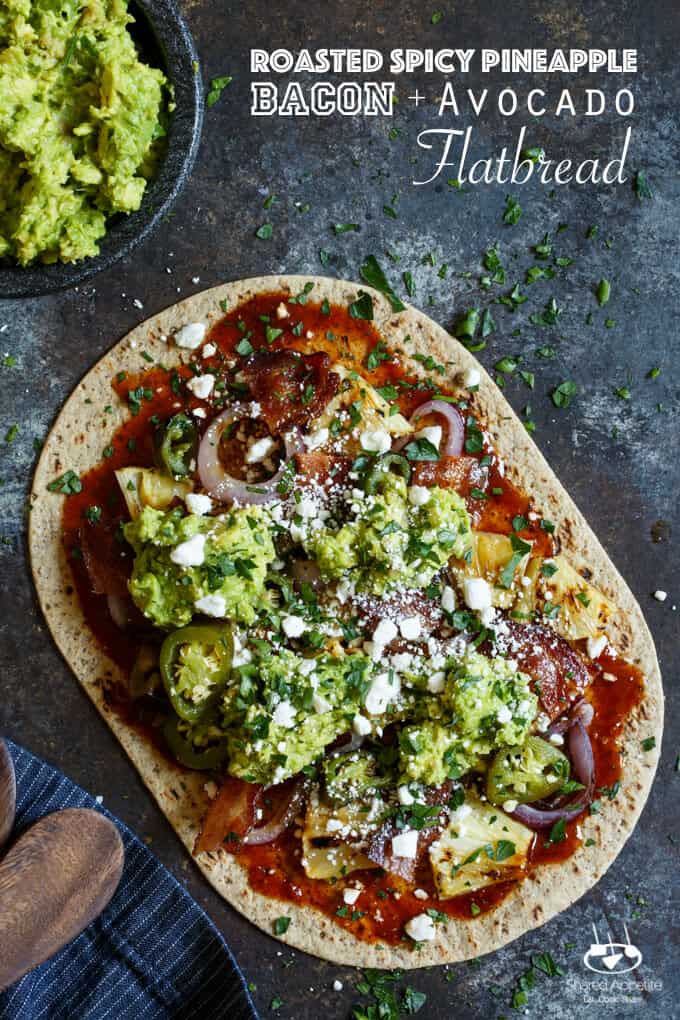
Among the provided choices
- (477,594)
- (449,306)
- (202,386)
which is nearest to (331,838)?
(477,594)

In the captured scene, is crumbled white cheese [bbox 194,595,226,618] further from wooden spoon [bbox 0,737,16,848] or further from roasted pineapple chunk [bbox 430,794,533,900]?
roasted pineapple chunk [bbox 430,794,533,900]

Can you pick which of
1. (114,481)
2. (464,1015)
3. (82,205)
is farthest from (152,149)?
(464,1015)

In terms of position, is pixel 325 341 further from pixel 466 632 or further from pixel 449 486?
pixel 466 632

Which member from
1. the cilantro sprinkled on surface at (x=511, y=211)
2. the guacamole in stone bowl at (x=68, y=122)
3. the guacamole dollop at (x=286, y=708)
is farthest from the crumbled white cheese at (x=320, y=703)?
the cilantro sprinkled on surface at (x=511, y=211)

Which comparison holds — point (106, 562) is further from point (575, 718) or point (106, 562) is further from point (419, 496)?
point (575, 718)

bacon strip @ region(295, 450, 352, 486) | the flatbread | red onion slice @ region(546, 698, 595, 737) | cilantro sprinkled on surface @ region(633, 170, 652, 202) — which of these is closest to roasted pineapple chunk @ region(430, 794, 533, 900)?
the flatbread

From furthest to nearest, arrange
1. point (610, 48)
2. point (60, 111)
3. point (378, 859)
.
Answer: point (610, 48), point (378, 859), point (60, 111)

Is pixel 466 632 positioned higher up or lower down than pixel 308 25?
lower down
